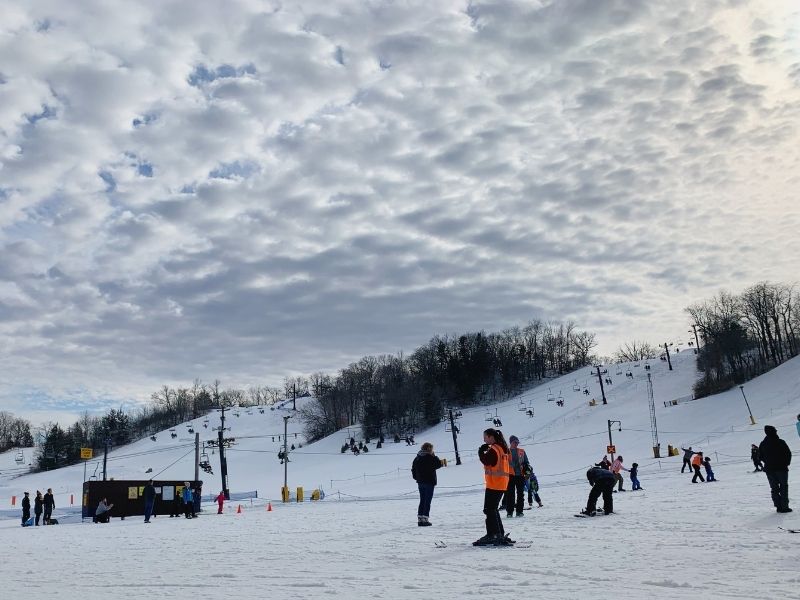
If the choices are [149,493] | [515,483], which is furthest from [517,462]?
[149,493]

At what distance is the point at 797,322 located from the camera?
105500 mm

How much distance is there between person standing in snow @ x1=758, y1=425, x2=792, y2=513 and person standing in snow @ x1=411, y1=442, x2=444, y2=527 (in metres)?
5.59

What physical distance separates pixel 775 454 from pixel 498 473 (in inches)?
204

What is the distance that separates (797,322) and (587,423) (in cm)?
5155

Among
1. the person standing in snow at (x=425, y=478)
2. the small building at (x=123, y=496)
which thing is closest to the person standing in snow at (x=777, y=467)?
the person standing in snow at (x=425, y=478)

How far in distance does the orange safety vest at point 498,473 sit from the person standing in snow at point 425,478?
306cm

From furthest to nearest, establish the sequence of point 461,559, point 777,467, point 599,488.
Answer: point 599,488, point 777,467, point 461,559

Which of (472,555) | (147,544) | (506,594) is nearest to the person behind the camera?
Result: (506,594)

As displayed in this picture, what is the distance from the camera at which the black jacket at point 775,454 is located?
11462 mm

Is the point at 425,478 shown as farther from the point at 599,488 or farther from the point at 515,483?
the point at 599,488

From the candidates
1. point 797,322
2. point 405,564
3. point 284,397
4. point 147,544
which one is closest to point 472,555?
point 405,564

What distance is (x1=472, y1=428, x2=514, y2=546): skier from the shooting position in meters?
9.44

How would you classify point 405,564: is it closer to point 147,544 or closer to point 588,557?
point 588,557

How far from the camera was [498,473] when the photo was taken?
9.90 m
